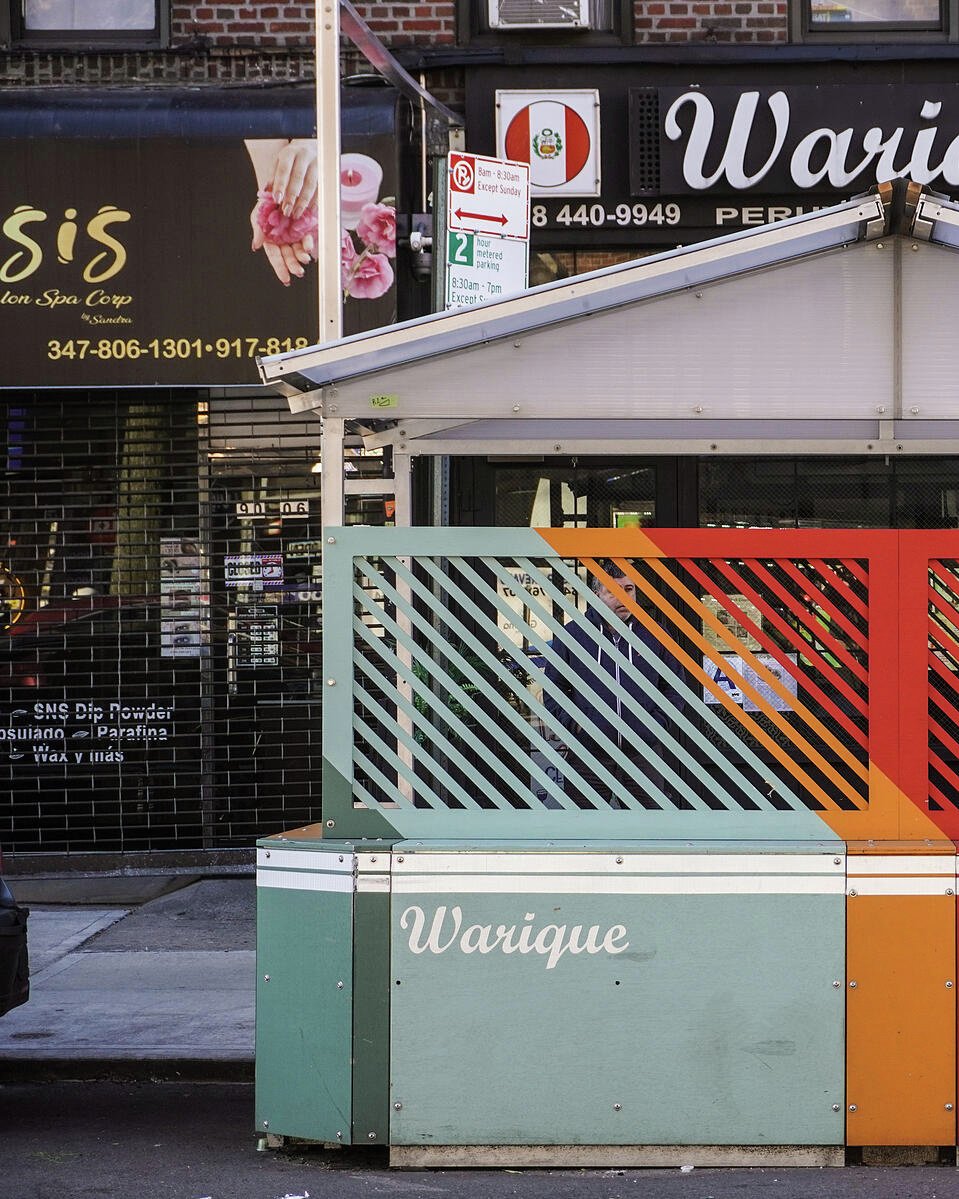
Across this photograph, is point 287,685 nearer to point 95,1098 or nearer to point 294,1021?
point 95,1098

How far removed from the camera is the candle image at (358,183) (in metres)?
9.08

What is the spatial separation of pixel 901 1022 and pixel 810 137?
Answer: 20.0 feet

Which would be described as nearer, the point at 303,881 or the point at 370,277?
the point at 303,881

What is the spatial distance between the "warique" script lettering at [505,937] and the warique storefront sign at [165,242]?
16.0ft

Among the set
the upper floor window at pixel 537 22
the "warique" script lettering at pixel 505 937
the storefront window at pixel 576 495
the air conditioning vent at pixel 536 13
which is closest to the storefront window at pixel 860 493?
the storefront window at pixel 576 495

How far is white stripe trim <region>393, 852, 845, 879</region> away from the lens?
16.3ft

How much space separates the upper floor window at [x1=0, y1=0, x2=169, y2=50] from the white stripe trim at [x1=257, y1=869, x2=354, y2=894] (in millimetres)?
6571

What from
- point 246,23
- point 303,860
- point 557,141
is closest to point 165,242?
point 246,23

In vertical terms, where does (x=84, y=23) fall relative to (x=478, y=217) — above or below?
above

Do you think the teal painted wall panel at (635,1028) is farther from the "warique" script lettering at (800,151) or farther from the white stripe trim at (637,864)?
the "warique" script lettering at (800,151)

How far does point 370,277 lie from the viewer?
9180mm

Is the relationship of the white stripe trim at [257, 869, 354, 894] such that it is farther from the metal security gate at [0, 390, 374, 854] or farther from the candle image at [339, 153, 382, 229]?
the candle image at [339, 153, 382, 229]

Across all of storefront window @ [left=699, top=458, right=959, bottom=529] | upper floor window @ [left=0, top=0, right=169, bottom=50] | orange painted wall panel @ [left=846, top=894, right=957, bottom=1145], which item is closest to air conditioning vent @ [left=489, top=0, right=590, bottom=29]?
upper floor window @ [left=0, top=0, right=169, bottom=50]

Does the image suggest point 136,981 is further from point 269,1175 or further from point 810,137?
point 810,137
